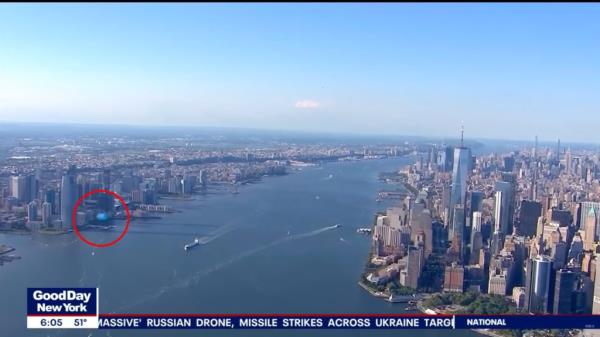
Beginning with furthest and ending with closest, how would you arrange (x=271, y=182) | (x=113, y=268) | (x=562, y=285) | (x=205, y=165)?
1. (x=205, y=165)
2. (x=271, y=182)
3. (x=113, y=268)
4. (x=562, y=285)

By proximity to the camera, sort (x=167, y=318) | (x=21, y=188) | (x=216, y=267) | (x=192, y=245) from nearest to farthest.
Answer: (x=167, y=318) < (x=216, y=267) < (x=192, y=245) < (x=21, y=188)

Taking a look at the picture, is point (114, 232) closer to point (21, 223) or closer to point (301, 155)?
point (21, 223)

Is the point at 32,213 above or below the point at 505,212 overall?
below

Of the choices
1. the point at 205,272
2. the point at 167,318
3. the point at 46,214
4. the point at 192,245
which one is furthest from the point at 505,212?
the point at 167,318

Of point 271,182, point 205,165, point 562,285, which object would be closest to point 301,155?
point 205,165

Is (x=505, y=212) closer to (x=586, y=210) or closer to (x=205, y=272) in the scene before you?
(x=586, y=210)

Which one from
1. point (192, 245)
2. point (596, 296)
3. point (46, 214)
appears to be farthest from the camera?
point (46, 214)
